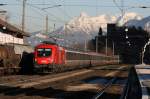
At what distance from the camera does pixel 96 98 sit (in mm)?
22703

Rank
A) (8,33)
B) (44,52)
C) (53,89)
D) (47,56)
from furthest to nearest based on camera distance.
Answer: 1. (8,33)
2. (44,52)
3. (47,56)
4. (53,89)

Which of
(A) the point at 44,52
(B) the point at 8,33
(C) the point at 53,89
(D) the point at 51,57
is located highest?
(B) the point at 8,33

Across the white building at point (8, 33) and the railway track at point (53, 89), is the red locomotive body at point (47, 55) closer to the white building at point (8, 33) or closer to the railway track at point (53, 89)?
the railway track at point (53, 89)

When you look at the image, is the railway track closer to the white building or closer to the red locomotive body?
the red locomotive body

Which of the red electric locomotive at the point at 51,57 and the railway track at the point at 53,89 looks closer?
the railway track at the point at 53,89

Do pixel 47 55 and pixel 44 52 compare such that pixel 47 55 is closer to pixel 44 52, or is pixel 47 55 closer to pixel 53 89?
pixel 44 52

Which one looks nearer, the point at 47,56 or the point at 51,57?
the point at 51,57

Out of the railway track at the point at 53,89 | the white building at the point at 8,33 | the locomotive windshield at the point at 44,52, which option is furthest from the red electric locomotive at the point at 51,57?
the railway track at the point at 53,89

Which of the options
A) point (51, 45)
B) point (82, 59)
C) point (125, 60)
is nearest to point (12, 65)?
point (51, 45)

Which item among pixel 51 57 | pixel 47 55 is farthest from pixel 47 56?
pixel 51 57

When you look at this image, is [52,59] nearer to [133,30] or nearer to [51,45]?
[51,45]

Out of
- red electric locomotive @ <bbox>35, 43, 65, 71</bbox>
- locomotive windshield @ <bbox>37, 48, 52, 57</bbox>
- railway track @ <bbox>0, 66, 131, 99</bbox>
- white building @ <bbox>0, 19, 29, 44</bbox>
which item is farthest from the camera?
white building @ <bbox>0, 19, 29, 44</bbox>

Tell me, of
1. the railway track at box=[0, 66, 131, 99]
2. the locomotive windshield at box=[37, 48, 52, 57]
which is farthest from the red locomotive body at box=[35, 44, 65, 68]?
the railway track at box=[0, 66, 131, 99]

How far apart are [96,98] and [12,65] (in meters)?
30.5
